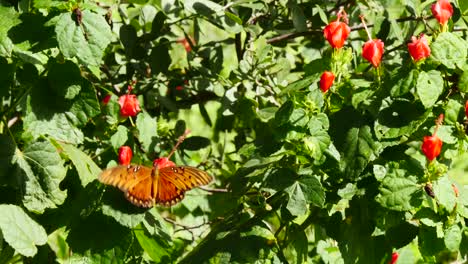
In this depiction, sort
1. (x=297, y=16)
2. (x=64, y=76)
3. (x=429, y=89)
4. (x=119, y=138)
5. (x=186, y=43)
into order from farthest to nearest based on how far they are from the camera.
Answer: (x=186, y=43) < (x=297, y=16) < (x=119, y=138) < (x=64, y=76) < (x=429, y=89)

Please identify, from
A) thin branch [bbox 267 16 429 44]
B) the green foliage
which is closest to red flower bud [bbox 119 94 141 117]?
the green foliage

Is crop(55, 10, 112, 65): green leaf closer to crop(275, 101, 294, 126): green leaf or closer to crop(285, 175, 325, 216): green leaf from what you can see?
crop(275, 101, 294, 126): green leaf

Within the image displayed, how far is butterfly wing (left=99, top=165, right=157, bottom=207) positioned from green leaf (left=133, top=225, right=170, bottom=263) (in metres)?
0.30

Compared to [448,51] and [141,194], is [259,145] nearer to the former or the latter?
[141,194]

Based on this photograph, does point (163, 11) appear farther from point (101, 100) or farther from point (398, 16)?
point (398, 16)

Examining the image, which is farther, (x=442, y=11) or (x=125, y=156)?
(x=125, y=156)

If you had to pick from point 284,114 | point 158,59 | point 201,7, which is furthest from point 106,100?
point 284,114

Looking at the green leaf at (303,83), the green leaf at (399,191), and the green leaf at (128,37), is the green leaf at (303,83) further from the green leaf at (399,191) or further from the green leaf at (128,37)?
the green leaf at (128,37)

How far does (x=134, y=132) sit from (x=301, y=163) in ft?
1.85

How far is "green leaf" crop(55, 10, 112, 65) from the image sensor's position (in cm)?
188

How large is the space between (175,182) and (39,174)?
14.0 inches

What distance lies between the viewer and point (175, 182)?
2.09 m

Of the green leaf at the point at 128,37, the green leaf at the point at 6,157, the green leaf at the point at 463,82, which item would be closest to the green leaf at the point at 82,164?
the green leaf at the point at 6,157

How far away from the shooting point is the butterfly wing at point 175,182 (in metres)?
2.07
